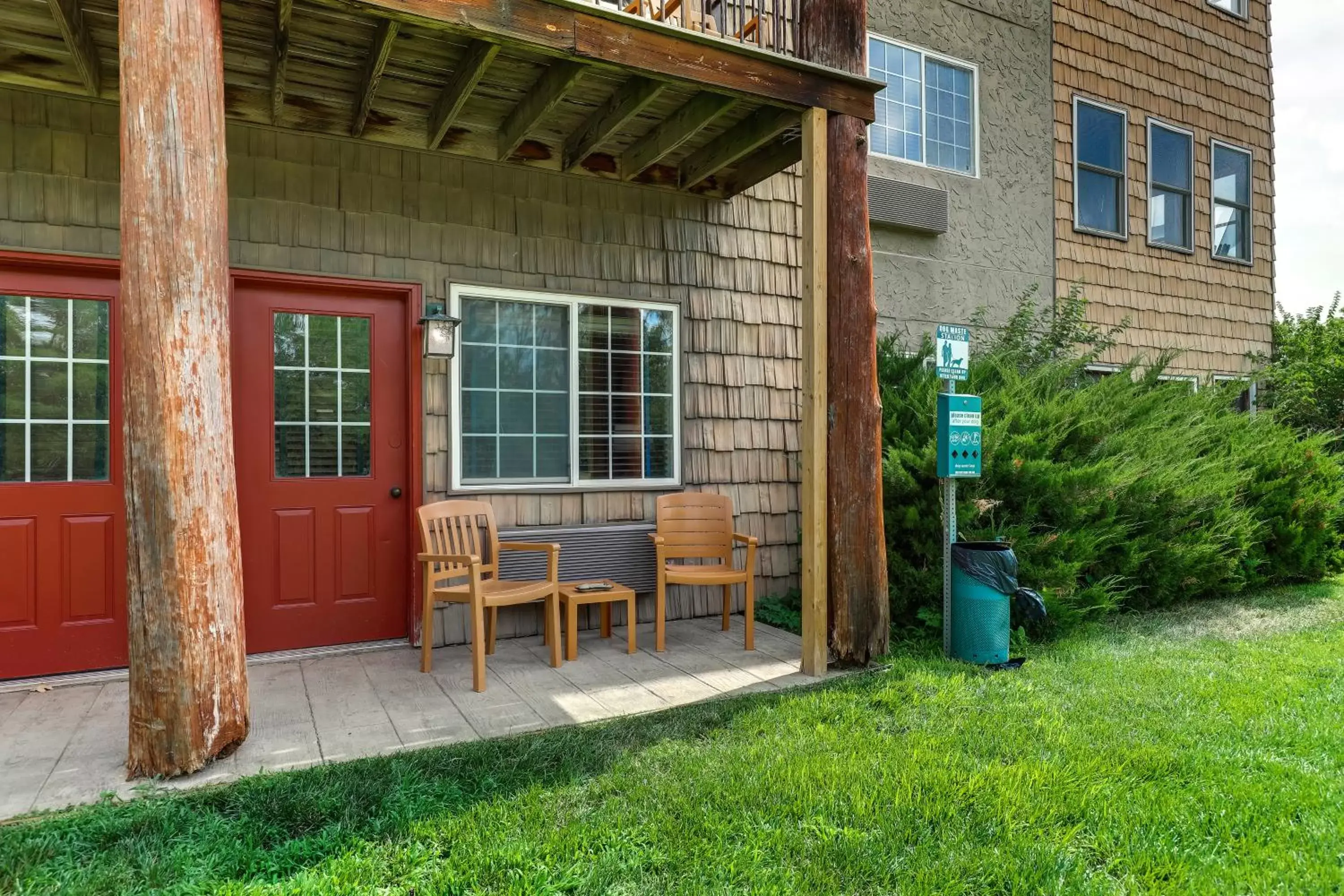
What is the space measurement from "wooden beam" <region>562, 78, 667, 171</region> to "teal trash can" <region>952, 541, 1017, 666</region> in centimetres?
289

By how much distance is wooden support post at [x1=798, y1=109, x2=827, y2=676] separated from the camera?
3.85 m

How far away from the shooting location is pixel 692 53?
354 centimetres

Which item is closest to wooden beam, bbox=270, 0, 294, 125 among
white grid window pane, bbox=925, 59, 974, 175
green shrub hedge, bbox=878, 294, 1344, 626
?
green shrub hedge, bbox=878, 294, 1344, 626

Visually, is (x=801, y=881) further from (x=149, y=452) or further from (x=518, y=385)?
(x=518, y=385)

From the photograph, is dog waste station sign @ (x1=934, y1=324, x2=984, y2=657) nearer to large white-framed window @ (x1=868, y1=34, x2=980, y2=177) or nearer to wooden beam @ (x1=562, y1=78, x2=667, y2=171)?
wooden beam @ (x1=562, y1=78, x2=667, y2=171)

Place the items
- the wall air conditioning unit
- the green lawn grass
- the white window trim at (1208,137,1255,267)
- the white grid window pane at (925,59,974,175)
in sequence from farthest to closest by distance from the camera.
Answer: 1. the white window trim at (1208,137,1255,267)
2. the white grid window pane at (925,59,974,175)
3. the wall air conditioning unit
4. the green lawn grass

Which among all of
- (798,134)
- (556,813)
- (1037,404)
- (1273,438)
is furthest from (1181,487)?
(556,813)

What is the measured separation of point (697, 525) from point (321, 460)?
7.38 feet

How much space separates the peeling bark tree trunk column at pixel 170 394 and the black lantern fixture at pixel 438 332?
1.66m

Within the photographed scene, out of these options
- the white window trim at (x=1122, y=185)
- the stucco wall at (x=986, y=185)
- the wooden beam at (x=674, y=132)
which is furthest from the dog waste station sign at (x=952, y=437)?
the white window trim at (x=1122, y=185)

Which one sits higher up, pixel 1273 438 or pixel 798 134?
pixel 798 134

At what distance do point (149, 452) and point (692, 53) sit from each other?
2.76 m

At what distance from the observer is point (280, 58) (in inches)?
135

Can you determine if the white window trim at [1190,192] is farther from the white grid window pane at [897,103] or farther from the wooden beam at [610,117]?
the wooden beam at [610,117]
